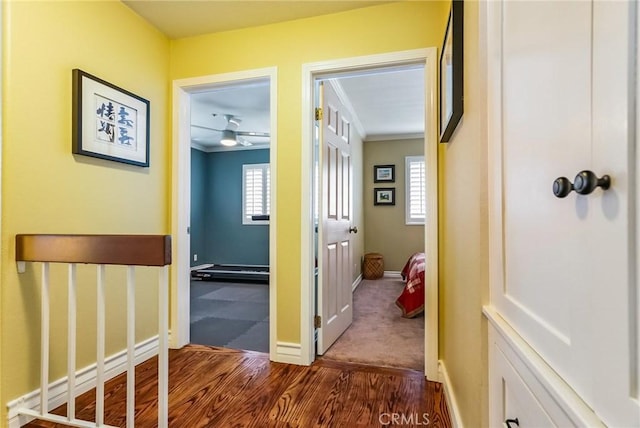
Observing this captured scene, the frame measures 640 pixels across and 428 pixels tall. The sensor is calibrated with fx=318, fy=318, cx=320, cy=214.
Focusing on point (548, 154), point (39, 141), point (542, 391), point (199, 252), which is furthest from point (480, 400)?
point (199, 252)

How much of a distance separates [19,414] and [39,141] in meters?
1.32

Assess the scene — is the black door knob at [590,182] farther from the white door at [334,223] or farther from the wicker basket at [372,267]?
the wicker basket at [372,267]

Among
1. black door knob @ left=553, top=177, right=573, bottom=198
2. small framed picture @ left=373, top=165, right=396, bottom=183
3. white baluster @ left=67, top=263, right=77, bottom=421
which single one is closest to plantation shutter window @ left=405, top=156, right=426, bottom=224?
small framed picture @ left=373, top=165, right=396, bottom=183

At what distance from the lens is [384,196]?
18.6ft

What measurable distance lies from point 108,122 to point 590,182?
2.32 metres

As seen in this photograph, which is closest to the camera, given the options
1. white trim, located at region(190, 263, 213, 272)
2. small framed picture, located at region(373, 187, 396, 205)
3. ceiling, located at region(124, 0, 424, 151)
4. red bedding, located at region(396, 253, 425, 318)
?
ceiling, located at region(124, 0, 424, 151)

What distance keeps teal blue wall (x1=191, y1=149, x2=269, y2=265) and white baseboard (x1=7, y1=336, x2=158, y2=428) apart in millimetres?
3943

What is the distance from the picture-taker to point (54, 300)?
167 centimetres

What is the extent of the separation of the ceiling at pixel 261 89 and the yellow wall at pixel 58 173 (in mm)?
307

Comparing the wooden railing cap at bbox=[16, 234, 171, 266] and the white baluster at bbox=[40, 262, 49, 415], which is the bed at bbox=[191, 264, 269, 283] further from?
the wooden railing cap at bbox=[16, 234, 171, 266]

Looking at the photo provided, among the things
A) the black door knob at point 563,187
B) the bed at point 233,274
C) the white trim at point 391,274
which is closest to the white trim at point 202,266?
the bed at point 233,274

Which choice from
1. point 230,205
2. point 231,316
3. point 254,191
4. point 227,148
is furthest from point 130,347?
point 227,148

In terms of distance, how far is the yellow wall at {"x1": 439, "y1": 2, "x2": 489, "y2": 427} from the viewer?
1027 millimetres

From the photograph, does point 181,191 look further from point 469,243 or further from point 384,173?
point 384,173
